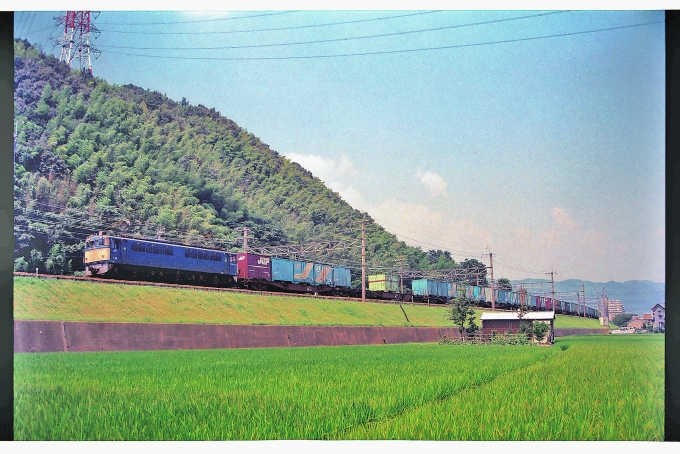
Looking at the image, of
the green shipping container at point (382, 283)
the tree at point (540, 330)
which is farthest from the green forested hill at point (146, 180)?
the tree at point (540, 330)

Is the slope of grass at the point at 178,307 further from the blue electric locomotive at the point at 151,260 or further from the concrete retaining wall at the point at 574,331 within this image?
the concrete retaining wall at the point at 574,331

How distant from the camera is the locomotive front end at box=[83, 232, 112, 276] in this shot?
1944cm

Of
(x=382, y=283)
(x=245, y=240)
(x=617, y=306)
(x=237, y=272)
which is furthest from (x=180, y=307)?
(x=382, y=283)

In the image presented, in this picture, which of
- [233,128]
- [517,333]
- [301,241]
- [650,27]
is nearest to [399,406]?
[650,27]

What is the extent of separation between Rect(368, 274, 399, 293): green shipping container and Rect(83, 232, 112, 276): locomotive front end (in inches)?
551

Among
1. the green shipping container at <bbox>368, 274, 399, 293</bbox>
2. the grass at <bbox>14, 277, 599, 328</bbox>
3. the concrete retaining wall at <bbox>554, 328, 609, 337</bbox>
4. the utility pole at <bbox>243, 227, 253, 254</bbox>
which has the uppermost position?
the utility pole at <bbox>243, 227, 253, 254</bbox>

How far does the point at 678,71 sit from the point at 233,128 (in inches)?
607

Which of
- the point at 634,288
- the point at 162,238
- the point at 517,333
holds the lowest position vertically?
the point at 517,333

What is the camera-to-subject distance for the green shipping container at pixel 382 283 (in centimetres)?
3103

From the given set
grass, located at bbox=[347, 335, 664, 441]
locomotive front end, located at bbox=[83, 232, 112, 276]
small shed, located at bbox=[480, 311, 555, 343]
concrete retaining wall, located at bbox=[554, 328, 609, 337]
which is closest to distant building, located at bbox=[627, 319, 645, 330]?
small shed, located at bbox=[480, 311, 555, 343]

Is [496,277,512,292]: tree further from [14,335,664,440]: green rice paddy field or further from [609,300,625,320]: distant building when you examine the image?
[14,335,664,440]: green rice paddy field

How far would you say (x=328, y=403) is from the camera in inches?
265

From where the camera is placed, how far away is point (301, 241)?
26.1 metres

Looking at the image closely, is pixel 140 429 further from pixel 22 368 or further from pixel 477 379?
pixel 477 379
